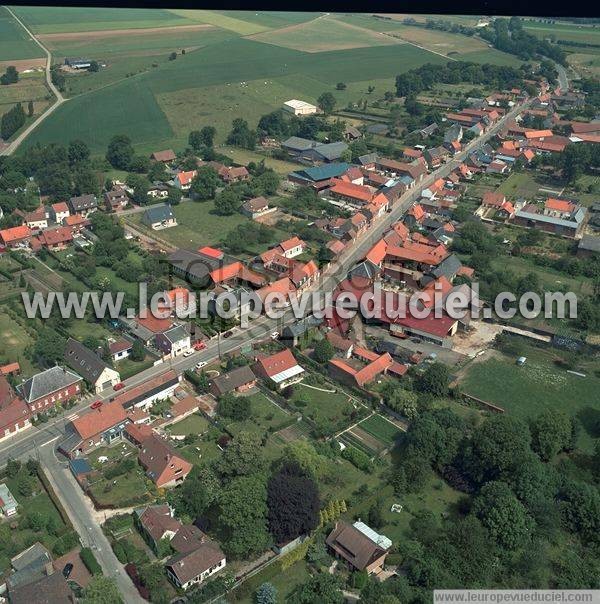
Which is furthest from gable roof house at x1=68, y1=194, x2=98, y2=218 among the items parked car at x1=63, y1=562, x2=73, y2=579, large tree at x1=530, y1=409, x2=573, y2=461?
large tree at x1=530, y1=409, x2=573, y2=461

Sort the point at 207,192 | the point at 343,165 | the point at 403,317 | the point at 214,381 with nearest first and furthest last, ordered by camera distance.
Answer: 1. the point at 214,381
2. the point at 403,317
3. the point at 207,192
4. the point at 343,165

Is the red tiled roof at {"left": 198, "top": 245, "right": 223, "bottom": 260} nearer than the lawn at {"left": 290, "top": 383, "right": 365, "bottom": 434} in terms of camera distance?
No

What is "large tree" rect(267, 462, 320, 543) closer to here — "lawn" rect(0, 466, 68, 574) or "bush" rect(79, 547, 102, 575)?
"bush" rect(79, 547, 102, 575)

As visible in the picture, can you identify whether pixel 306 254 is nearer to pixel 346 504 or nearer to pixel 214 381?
pixel 214 381

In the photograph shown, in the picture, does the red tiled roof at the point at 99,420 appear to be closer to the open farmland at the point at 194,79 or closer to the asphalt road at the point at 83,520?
the asphalt road at the point at 83,520

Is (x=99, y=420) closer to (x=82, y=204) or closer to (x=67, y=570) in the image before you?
(x=67, y=570)

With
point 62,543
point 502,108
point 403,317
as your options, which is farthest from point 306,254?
point 502,108
